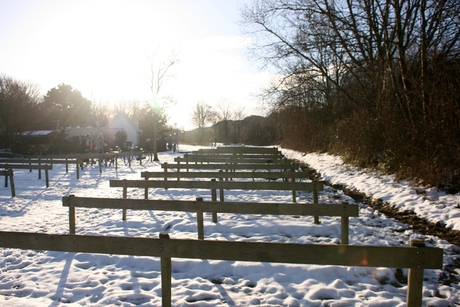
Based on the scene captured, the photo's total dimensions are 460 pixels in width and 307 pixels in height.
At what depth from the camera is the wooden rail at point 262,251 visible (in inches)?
101

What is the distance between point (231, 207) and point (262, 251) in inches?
96.6

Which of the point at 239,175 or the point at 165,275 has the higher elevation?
the point at 239,175

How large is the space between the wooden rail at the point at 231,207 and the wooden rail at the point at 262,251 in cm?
221

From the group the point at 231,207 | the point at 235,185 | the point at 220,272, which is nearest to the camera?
the point at 220,272

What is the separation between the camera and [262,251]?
2.75 metres

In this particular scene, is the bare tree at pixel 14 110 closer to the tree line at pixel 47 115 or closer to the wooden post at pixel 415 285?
the tree line at pixel 47 115

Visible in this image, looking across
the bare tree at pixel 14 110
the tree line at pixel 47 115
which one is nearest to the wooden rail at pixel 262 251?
the tree line at pixel 47 115

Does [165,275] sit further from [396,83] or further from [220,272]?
[396,83]

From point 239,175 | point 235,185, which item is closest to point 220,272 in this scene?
point 235,185

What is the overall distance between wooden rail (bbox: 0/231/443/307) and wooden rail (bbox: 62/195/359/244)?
7.26 feet

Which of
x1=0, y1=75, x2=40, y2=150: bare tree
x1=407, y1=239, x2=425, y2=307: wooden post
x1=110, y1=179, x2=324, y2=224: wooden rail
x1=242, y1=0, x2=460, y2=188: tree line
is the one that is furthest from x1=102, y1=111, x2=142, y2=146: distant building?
x1=407, y1=239, x2=425, y2=307: wooden post

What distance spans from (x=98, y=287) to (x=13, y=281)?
46.7 inches

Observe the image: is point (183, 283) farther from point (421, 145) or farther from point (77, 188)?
point (77, 188)

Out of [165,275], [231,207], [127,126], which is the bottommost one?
[165,275]
